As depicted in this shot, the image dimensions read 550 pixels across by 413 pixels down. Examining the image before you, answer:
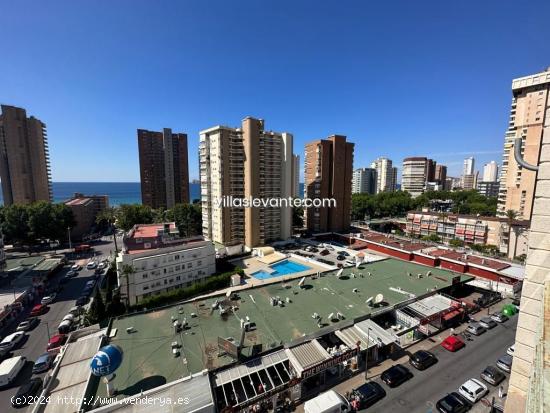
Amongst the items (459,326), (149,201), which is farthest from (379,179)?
(459,326)

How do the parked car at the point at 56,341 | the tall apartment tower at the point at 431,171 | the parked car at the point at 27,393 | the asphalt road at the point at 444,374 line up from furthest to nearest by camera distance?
the tall apartment tower at the point at 431,171 → the parked car at the point at 56,341 → the parked car at the point at 27,393 → the asphalt road at the point at 444,374

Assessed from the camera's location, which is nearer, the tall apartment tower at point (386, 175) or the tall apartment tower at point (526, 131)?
the tall apartment tower at point (526, 131)

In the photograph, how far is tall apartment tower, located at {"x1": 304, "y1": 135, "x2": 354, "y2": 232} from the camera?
71.4 meters

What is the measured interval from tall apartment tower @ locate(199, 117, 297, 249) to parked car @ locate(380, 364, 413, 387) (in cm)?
4025

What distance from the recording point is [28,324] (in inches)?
1206

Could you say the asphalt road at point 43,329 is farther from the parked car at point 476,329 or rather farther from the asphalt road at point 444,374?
the parked car at point 476,329

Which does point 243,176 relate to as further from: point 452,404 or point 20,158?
point 20,158

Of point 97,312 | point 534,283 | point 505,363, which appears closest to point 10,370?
point 97,312

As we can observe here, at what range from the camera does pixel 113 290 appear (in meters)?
38.1

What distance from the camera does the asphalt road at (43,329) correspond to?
21234 mm

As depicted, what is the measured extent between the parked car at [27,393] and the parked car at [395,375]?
29.3 meters

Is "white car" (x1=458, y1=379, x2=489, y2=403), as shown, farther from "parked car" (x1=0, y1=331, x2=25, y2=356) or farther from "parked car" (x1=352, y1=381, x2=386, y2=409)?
"parked car" (x1=0, y1=331, x2=25, y2=356)

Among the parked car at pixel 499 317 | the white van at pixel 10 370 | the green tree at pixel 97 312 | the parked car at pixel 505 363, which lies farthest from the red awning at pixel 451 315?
the white van at pixel 10 370

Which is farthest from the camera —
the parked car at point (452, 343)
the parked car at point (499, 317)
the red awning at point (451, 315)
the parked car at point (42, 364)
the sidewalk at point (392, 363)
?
the parked car at point (499, 317)
